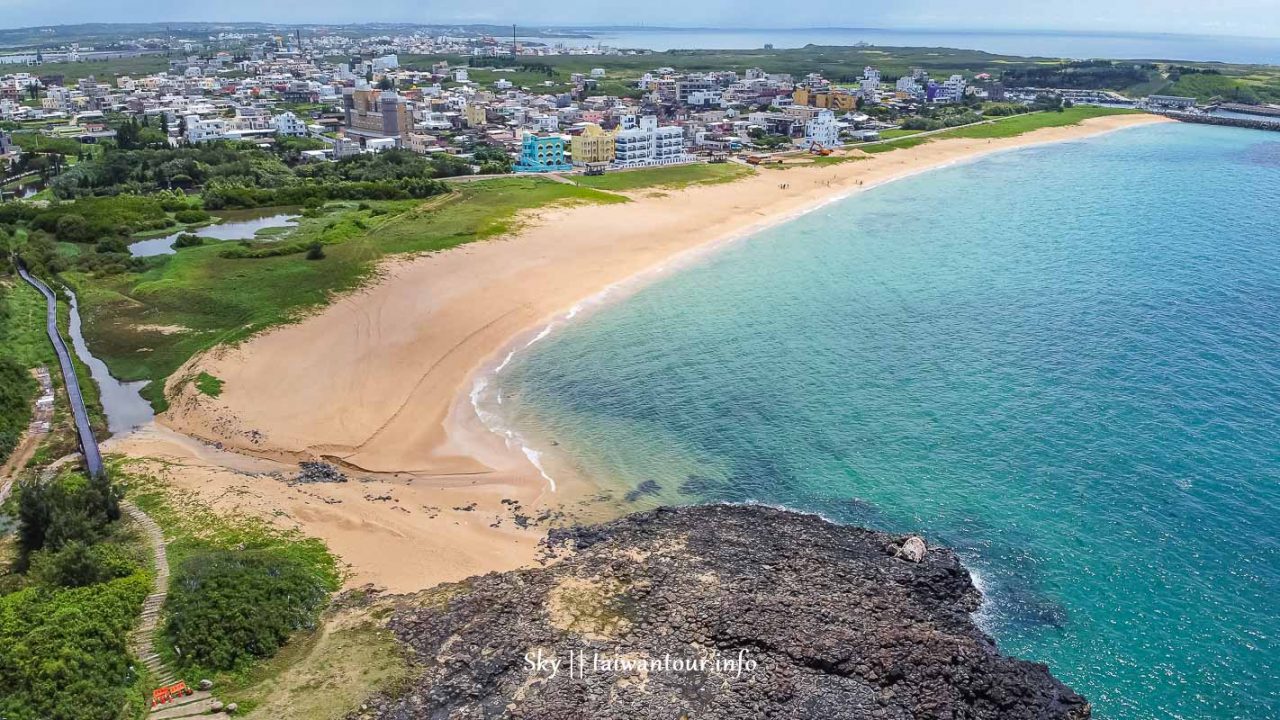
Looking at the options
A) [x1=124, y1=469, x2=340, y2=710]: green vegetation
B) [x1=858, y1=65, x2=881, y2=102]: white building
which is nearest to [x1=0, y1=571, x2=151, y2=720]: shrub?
[x1=124, y1=469, x2=340, y2=710]: green vegetation

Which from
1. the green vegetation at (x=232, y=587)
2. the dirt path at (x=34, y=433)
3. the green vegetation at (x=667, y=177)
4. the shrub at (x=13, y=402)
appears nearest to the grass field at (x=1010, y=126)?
the green vegetation at (x=667, y=177)

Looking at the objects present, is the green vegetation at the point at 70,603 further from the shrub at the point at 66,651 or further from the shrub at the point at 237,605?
the shrub at the point at 237,605

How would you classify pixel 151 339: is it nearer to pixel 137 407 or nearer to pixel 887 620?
pixel 137 407

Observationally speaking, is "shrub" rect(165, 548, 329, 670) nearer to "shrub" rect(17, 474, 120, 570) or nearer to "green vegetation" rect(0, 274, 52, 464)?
"shrub" rect(17, 474, 120, 570)

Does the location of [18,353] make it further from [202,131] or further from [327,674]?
[202,131]

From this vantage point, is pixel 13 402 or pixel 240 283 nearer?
pixel 13 402

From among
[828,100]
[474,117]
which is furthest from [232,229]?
[828,100]
